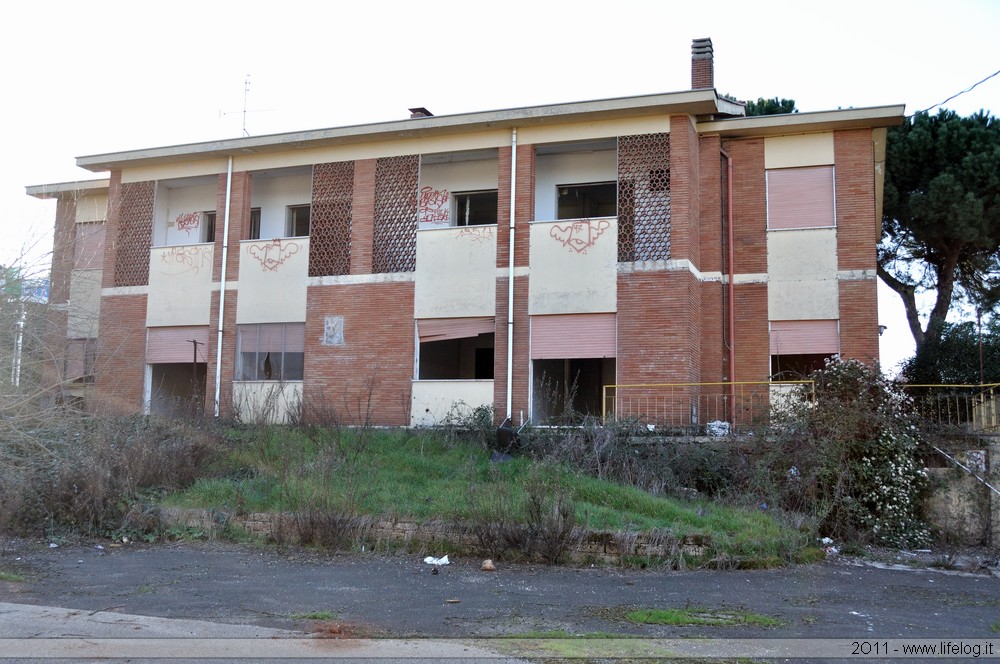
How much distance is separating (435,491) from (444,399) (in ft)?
18.6

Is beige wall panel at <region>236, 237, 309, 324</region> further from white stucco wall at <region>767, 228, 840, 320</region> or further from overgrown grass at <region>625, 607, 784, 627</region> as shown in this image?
overgrown grass at <region>625, 607, 784, 627</region>

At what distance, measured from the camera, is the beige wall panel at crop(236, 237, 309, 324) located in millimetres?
19875

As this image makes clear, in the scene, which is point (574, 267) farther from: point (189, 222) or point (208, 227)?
point (189, 222)

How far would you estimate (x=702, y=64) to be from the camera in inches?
800

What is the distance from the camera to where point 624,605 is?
8.45 metres

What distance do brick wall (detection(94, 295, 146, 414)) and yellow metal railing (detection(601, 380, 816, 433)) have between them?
442 inches

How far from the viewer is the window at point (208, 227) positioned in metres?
22.0

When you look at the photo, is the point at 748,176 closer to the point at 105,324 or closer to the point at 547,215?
the point at 547,215

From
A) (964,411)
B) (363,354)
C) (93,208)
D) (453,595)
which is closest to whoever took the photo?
(453,595)

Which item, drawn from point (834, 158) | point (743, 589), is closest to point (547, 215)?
point (834, 158)

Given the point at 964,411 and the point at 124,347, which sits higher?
the point at 124,347

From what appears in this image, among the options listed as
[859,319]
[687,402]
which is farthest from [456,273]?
[859,319]

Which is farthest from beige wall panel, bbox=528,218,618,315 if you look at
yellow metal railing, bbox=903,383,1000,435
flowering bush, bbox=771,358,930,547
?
yellow metal railing, bbox=903,383,1000,435

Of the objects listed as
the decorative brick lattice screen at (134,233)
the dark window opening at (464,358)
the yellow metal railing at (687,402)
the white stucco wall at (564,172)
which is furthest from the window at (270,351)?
the yellow metal railing at (687,402)
